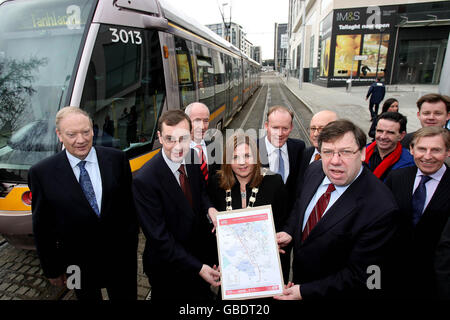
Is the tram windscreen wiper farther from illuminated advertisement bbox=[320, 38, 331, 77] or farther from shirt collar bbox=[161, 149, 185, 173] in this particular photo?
illuminated advertisement bbox=[320, 38, 331, 77]

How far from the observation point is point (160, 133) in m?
2.03

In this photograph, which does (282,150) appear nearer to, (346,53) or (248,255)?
(248,255)

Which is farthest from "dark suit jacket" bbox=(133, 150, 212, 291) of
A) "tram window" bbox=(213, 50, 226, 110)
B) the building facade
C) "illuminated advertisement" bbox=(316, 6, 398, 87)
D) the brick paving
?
"illuminated advertisement" bbox=(316, 6, 398, 87)

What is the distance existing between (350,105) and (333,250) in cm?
1709

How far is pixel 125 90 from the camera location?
344 cm

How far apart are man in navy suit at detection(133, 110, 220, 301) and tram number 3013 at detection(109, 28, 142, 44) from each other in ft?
6.49

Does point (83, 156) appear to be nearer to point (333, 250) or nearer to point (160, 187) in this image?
point (160, 187)

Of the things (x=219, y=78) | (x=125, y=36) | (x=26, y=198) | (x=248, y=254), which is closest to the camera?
(x=248, y=254)

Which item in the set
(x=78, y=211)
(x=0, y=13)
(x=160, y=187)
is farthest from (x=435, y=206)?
(x=0, y=13)

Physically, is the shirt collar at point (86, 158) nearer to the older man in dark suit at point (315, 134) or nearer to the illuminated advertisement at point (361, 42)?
the older man in dark suit at point (315, 134)

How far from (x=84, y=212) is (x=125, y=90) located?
203 centimetres

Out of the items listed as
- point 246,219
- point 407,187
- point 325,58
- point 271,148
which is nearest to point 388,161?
point 407,187

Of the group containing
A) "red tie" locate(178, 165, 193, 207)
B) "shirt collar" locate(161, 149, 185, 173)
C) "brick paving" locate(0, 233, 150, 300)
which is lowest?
"brick paving" locate(0, 233, 150, 300)

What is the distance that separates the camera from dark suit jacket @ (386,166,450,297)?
1.90 metres
